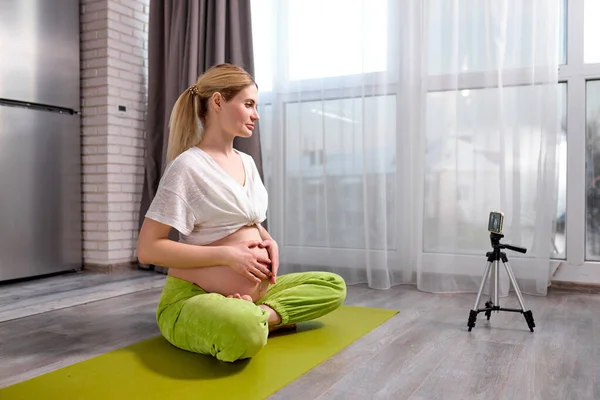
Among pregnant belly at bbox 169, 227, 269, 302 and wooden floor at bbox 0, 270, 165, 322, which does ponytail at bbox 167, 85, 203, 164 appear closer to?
pregnant belly at bbox 169, 227, 269, 302

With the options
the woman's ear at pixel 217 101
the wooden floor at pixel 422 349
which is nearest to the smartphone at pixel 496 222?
the wooden floor at pixel 422 349

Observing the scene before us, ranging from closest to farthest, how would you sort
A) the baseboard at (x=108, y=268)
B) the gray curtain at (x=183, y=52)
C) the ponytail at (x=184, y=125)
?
the ponytail at (x=184, y=125)
the gray curtain at (x=183, y=52)
the baseboard at (x=108, y=268)

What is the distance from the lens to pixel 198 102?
1987mm

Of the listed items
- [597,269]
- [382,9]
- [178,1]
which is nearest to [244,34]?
[178,1]

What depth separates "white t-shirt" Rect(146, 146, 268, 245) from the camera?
1.82 meters

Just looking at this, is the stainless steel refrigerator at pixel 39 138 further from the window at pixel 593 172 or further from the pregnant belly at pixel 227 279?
the window at pixel 593 172

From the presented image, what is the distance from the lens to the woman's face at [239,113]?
6.38 ft

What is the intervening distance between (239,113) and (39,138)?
6.53 feet

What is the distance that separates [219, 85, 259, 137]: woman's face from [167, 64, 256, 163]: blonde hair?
0.02 metres

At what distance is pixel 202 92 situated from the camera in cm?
197

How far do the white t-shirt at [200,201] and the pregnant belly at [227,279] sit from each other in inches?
1.5

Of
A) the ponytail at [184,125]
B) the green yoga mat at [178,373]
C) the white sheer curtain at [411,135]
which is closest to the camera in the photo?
the green yoga mat at [178,373]

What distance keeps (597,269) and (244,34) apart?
7.99ft

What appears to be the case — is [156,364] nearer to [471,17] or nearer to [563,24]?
[471,17]
